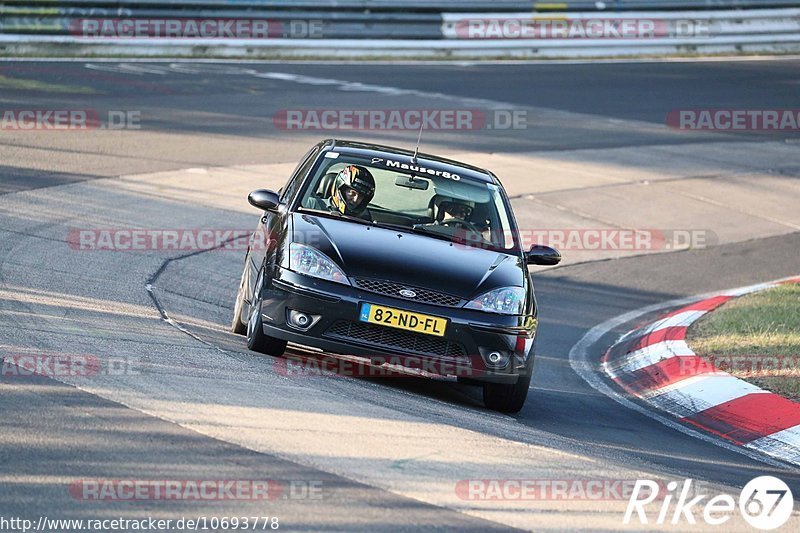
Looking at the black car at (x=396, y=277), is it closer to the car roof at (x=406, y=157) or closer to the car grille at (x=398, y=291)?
the car grille at (x=398, y=291)

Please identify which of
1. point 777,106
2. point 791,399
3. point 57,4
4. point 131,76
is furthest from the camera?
point 777,106

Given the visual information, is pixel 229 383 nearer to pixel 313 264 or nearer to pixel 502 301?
pixel 313 264

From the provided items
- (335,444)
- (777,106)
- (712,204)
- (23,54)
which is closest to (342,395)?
(335,444)

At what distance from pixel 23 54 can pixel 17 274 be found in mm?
14252

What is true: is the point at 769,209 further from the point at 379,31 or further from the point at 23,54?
the point at 23,54

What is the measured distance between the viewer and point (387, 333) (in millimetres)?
7816

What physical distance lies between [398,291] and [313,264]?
58cm

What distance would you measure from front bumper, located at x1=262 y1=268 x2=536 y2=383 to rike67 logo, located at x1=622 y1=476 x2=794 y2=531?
1.61 meters

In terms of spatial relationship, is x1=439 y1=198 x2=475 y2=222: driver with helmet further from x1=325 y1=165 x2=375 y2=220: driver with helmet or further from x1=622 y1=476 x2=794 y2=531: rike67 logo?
x1=622 y1=476 x2=794 y2=531: rike67 logo

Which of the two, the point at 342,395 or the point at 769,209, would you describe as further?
the point at 769,209

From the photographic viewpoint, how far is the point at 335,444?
6.32m

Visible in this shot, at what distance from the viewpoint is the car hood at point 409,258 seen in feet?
26.3

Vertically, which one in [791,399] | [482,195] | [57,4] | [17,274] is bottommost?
[791,399]

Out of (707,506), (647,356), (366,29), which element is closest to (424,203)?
(647,356)
